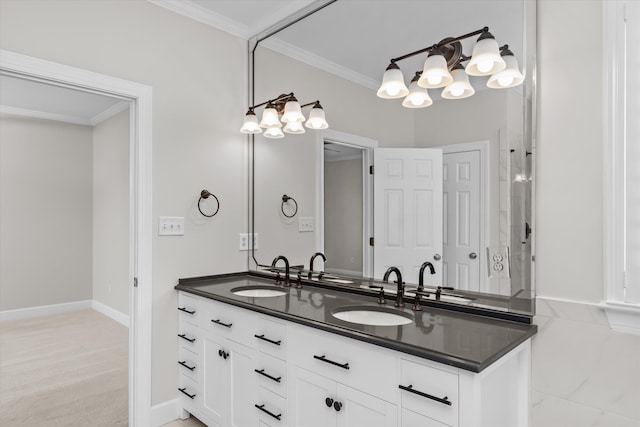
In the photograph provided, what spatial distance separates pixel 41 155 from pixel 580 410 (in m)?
6.16

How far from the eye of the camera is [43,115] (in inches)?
201

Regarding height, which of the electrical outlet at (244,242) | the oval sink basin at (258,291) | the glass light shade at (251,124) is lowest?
the oval sink basin at (258,291)

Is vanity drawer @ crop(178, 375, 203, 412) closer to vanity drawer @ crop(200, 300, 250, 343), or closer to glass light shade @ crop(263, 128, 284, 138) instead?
vanity drawer @ crop(200, 300, 250, 343)

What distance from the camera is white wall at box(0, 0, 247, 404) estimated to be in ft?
6.91

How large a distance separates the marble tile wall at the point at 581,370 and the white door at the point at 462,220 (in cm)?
31

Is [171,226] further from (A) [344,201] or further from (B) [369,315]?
(B) [369,315]

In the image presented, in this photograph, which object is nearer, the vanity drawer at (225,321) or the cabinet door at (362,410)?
the cabinet door at (362,410)

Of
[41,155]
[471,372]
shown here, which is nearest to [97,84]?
[471,372]

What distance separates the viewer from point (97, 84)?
Result: 221 cm

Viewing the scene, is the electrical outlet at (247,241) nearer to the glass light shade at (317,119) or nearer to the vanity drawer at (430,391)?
the glass light shade at (317,119)

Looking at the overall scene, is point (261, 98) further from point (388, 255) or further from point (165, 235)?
point (388, 255)

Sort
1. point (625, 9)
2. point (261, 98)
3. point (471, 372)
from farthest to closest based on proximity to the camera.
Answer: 1. point (261, 98)
2. point (625, 9)
3. point (471, 372)

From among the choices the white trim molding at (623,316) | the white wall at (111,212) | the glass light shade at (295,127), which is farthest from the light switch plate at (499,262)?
the white wall at (111,212)

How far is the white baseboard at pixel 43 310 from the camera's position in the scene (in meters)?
4.95
